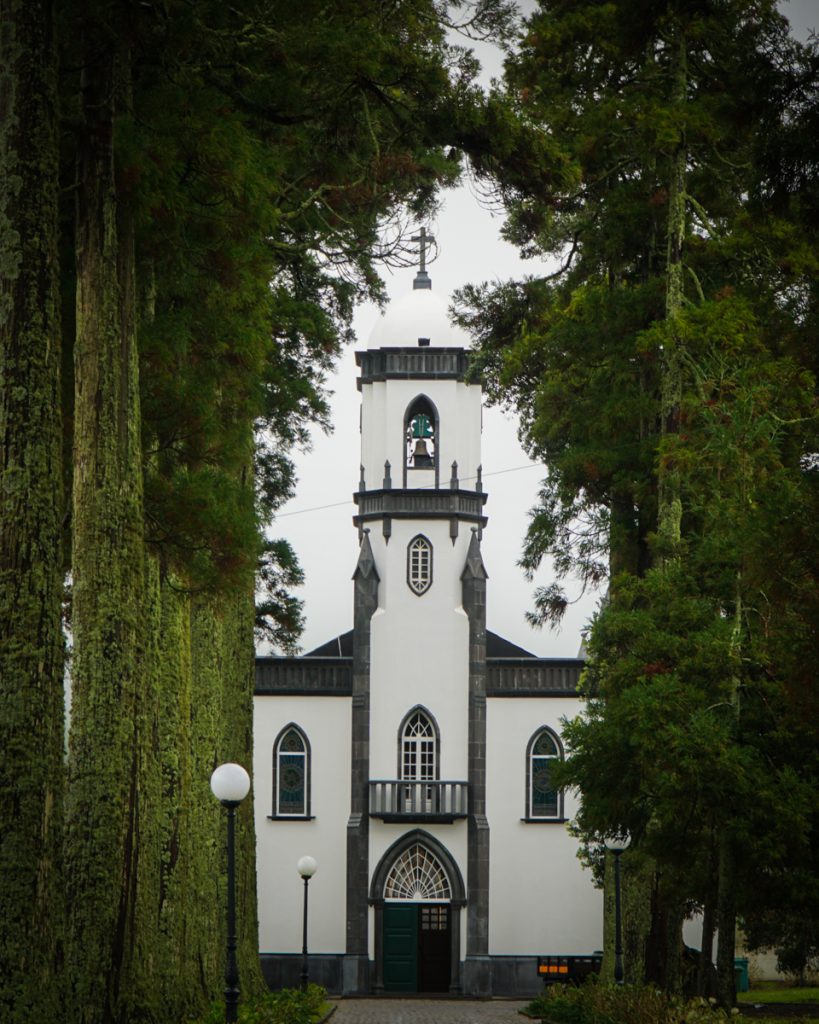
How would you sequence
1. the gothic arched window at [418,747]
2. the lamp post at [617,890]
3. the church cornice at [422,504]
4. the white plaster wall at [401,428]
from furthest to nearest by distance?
the white plaster wall at [401,428], the church cornice at [422,504], the gothic arched window at [418,747], the lamp post at [617,890]

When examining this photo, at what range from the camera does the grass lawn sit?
30.2m

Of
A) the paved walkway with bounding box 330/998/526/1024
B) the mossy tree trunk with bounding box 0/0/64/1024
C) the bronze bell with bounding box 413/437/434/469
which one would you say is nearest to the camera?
the mossy tree trunk with bounding box 0/0/64/1024

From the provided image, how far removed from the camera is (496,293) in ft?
82.7

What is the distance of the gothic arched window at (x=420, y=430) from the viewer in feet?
133

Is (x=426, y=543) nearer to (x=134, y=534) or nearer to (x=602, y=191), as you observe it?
(x=602, y=191)

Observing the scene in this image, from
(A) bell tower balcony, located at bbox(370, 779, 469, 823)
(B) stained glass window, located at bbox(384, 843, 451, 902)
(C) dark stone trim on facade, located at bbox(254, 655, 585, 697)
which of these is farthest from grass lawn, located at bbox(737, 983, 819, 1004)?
(C) dark stone trim on facade, located at bbox(254, 655, 585, 697)

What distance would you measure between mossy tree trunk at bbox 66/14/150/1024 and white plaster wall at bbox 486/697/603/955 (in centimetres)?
2687

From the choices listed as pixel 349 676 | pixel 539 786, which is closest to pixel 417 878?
pixel 539 786

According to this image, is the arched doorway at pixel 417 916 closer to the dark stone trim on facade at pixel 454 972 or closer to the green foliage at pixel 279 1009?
the dark stone trim on facade at pixel 454 972

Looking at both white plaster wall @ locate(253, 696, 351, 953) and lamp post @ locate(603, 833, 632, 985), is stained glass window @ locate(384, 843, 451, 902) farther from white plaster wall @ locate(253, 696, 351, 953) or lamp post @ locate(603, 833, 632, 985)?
lamp post @ locate(603, 833, 632, 985)

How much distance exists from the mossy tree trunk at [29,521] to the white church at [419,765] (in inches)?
1080

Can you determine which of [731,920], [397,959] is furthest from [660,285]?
[397,959]

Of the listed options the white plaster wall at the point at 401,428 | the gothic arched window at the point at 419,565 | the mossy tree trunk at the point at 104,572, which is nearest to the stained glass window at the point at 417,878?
the gothic arched window at the point at 419,565

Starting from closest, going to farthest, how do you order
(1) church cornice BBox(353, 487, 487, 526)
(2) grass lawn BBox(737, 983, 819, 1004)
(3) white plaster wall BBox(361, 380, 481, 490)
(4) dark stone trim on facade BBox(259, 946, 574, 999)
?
1. (2) grass lawn BBox(737, 983, 819, 1004)
2. (4) dark stone trim on facade BBox(259, 946, 574, 999)
3. (1) church cornice BBox(353, 487, 487, 526)
4. (3) white plaster wall BBox(361, 380, 481, 490)
